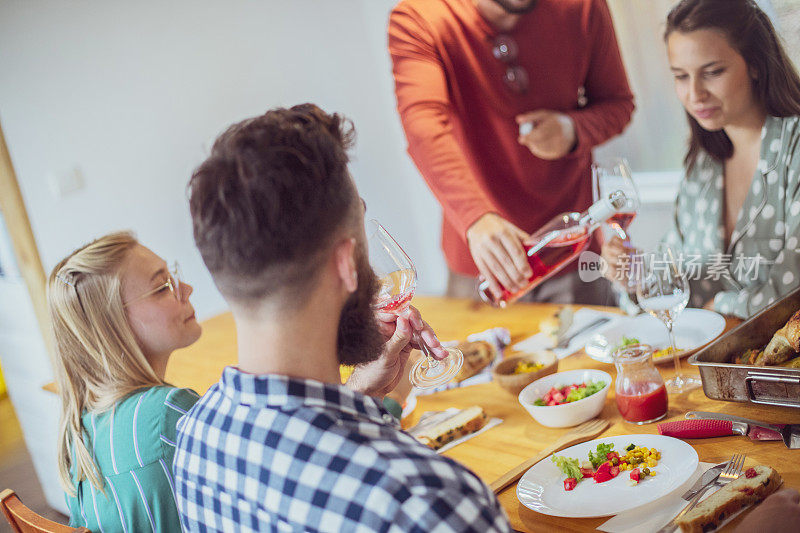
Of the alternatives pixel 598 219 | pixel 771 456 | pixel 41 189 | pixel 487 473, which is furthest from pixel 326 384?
pixel 41 189

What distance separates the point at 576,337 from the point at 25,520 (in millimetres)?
1242

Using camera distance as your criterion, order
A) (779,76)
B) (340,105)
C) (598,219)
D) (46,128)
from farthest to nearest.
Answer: (340,105), (46,128), (779,76), (598,219)

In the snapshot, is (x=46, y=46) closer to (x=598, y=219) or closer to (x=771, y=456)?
(x=598, y=219)

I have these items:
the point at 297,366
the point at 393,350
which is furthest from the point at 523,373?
the point at 297,366

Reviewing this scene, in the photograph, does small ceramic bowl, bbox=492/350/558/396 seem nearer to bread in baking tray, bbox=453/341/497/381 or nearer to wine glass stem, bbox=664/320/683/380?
bread in baking tray, bbox=453/341/497/381

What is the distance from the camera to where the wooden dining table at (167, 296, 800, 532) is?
1125mm

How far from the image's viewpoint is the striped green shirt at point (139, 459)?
4.54 ft

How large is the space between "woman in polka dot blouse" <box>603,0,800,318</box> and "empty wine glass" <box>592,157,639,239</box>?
0.16 m

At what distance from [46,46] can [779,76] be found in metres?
2.98

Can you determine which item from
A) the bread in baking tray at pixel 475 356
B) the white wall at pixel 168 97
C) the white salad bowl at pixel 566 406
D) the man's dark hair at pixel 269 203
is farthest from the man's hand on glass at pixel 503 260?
the white wall at pixel 168 97

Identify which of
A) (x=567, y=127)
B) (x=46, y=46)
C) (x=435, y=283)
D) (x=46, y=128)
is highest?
(x=46, y=46)

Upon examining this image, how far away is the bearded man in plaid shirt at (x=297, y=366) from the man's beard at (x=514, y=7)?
1.68 meters

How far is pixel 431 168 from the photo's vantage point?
250 cm

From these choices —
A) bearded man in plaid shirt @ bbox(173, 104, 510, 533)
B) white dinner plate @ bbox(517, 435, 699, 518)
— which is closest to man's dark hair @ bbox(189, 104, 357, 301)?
bearded man in plaid shirt @ bbox(173, 104, 510, 533)
